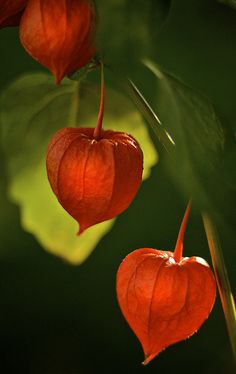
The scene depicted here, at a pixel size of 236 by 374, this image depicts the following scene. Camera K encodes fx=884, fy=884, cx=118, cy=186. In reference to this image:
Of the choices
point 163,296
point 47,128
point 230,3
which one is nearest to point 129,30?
point 230,3

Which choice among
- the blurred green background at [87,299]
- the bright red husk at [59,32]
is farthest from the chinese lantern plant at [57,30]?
the blurred green background at [87,299]

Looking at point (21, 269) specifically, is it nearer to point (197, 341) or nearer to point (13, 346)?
point (13, 346)

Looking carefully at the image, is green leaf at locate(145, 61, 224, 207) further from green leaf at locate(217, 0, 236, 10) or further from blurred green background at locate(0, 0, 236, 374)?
blurred green background at locate(0, 0, 236, 374)

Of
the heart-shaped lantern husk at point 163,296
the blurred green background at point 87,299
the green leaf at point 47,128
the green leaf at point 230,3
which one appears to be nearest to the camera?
the green leaf at point 230,3

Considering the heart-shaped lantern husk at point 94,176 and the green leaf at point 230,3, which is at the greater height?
the green leaf at point 230,3

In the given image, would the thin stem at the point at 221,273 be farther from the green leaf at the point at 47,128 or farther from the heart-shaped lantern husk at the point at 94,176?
the green leaf at the point at 47,128

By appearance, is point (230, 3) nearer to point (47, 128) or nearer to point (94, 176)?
point (94, 176)

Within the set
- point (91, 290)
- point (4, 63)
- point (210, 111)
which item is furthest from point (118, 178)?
point (91, 290)

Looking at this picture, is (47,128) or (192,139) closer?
(192,139)
